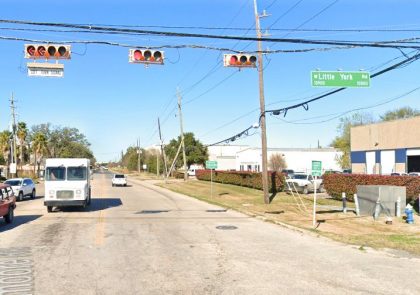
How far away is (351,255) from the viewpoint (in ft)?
39.0

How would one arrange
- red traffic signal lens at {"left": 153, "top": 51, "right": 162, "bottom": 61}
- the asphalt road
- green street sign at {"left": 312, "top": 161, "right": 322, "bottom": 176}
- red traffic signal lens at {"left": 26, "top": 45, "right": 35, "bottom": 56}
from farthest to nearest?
green street sign at {"left": 312, "top": 161, "right": 322, "bottom": 176}
red traffic signal lens at {"left": 153, "top": 51, "right": 162, "bottom": 61}
red traffic signal lens at {"left": 26, "top": 45, "right": 35, "bottom": 56}
the asphalt road

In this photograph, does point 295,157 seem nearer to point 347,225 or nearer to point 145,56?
point 347,225

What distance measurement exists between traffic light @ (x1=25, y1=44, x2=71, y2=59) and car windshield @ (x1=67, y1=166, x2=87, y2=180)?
9830 millimetres

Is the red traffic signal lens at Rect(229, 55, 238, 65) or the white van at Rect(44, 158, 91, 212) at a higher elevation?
the red traffic signal lens at Rect(229, 55, 238, 65)

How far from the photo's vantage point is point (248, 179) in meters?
44.7

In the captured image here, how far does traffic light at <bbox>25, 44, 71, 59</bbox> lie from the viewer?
14.2 m

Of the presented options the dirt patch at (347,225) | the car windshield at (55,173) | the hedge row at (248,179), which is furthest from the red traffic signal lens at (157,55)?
the hedge row at (248,179)

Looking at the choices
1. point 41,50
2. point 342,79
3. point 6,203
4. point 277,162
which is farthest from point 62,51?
point 277,162

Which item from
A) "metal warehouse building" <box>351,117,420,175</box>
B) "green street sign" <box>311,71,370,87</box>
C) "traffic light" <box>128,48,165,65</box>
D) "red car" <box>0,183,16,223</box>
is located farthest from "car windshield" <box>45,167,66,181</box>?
"metal warehouse building" <box>351,117,420,175</box>

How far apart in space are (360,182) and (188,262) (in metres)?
18.8

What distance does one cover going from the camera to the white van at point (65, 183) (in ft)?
74.4

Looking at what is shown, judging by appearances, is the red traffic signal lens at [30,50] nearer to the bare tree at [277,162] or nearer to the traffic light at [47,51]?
the traffic light at [47,51]

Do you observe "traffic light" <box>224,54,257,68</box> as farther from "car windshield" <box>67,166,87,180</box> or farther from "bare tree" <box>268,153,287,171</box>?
"bare tree" <box>268,153,287,171</box>

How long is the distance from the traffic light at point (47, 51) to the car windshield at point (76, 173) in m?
9.83
